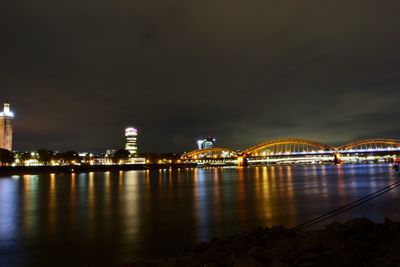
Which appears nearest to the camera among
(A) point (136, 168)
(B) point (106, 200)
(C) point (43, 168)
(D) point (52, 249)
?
(D) point (52, 249)

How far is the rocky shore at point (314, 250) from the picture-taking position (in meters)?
9.38

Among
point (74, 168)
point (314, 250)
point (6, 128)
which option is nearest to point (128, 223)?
point (314, 250)

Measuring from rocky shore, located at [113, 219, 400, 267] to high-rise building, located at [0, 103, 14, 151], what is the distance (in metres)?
191

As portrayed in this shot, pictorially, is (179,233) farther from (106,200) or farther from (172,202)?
(106,200)

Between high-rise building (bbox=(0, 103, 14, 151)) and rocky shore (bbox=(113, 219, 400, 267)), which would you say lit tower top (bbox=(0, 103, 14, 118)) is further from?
rocky shore (bbox=(113, 219, 400, 267))

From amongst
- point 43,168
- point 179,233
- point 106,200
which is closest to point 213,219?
point 179,233

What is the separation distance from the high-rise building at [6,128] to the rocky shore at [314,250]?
191239 mm

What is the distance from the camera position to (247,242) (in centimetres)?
1370

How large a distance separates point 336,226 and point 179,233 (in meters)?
9.21

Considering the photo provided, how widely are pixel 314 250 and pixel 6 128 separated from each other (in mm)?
203433

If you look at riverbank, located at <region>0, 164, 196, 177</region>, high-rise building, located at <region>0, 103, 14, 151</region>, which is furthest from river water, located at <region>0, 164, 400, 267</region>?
high-rise building, located at <region>0, 103, 14, 151</region>

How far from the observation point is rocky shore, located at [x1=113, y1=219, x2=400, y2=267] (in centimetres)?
938

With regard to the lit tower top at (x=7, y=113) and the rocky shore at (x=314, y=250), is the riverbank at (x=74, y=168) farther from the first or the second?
the rocky shore at (x=314, y=250)

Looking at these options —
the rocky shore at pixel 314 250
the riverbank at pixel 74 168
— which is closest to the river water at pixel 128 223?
the rocky shore at pixel 314 250
